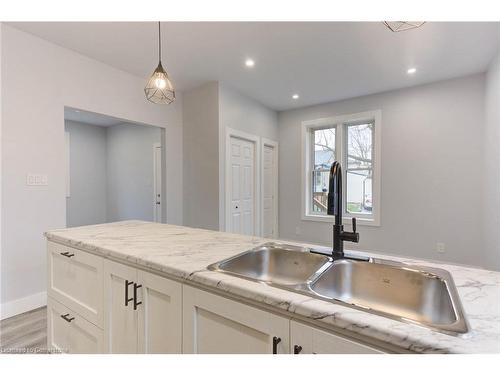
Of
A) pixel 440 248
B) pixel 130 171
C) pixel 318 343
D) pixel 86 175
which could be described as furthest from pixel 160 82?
pixel 86 175

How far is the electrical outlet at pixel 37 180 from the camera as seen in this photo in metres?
2.50

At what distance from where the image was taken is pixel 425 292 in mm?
969

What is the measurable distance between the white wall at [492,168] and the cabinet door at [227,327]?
10.5ft

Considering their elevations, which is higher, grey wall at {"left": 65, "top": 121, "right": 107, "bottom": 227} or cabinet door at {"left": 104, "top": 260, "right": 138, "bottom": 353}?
grey wall at {"left": 65, "top": 121, "right": 107, "bottom": 227}

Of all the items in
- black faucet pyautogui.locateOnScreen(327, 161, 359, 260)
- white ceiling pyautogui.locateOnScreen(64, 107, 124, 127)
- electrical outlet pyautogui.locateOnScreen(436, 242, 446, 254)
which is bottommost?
electrical outlet pyautogui.locateOnScreen(436, 242, 446, 254)

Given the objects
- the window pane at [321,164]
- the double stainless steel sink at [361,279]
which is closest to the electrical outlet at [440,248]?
the window pane at [321,164]

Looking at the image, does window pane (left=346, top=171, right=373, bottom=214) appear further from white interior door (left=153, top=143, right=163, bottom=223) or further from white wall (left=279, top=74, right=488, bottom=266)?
white interior door (left=153, top=143, right=163, bottom=223)

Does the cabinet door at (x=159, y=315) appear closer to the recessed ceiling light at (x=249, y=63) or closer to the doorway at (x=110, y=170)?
the recessed ceiling light at (x=249, y=63)

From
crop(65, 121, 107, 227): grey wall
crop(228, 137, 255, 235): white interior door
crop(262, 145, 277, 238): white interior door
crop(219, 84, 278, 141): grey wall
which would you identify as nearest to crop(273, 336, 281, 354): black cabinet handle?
crop(228, 137, 255, 235): white interior door

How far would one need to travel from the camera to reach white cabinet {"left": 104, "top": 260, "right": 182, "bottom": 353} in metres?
1.02

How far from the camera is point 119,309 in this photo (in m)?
Answer: 1.21

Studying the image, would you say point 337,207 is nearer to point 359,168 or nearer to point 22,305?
point 22,305
